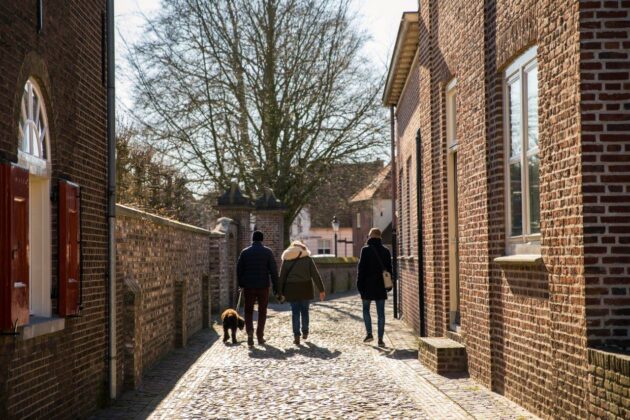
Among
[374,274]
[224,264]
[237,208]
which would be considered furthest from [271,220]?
[374,274]

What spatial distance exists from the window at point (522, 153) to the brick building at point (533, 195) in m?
0.02

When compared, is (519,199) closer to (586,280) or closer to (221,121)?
(586,280)

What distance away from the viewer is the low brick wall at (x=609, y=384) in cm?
600

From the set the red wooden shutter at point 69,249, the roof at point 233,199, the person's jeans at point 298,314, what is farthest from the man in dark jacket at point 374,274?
the roof at point 233,199

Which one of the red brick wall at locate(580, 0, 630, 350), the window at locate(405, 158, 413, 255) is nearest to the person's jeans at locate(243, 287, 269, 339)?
the window at locate(405, 158, 413, 255)

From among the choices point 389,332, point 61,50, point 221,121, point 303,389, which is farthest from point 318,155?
point 61,50

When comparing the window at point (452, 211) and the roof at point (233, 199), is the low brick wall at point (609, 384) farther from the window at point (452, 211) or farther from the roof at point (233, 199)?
the roof at point (233, 199)

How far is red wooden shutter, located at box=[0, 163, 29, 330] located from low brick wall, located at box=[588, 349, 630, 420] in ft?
12.8

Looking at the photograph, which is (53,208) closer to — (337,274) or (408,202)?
(408,202)

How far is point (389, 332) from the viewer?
58.7ft

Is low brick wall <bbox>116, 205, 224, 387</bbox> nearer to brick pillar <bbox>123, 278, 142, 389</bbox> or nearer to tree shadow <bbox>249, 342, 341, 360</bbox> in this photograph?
brick pillar <bbox>123, 278, 142, 389</bbox>

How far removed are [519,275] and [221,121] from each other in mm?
24039

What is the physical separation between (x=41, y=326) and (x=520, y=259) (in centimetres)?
408

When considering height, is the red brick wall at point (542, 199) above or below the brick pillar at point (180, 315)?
above
